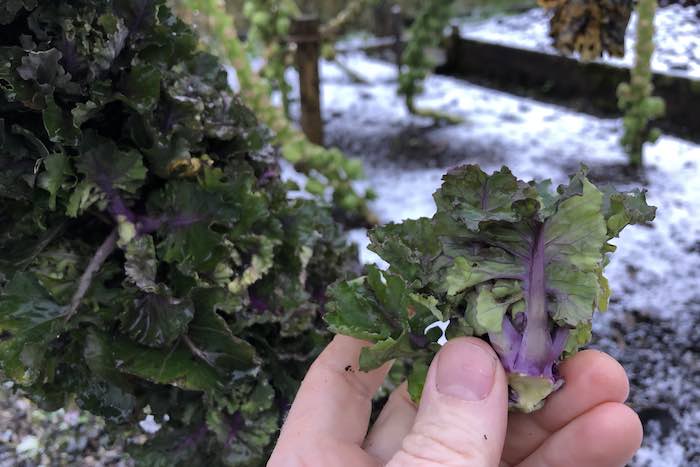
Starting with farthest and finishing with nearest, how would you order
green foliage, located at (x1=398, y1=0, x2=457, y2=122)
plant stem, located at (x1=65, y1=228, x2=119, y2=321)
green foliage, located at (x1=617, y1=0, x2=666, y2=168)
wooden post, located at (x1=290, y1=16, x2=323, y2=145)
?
green foliage, located at (x1=398, y1=0, x2=457, y2=122), wooden post, located at (x1=290, y1=16, x2=323, y2=145), green foliage, located at (x1=617, y1=0, x2=666, y2=168), plant stem, located at (x1=65, y1=228, x2=119, y2=321)

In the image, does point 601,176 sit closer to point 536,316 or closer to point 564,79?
point 564,79

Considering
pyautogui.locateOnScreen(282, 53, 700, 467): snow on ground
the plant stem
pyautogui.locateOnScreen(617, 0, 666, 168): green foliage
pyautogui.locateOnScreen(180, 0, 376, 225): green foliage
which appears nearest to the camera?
the plant stem

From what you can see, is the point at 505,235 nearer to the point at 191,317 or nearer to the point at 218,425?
the point at 191,317

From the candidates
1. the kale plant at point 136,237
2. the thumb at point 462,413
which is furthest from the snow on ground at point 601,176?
the thumb at point 462,413

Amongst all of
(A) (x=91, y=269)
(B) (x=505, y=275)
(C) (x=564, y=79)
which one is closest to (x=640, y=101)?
(C) (x=564, y=79)

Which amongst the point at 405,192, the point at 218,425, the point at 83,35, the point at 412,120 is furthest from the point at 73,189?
the point at 412,120

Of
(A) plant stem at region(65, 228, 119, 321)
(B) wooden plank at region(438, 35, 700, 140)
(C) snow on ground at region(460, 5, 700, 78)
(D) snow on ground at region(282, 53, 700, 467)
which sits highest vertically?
(A) plant stem at region(65, 228, 119, 321)

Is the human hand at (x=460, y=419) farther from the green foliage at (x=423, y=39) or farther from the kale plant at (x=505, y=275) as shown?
the green foliage at (x=423, y=39)

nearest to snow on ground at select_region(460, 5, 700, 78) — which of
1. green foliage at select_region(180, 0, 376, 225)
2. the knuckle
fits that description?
green foliage at select_region(180, 0, 376, 225)

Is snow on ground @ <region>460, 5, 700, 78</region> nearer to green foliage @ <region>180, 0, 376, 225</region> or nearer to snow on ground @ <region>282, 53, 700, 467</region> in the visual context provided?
snow on ground @ <region>282, 53, 700, 467</region>
